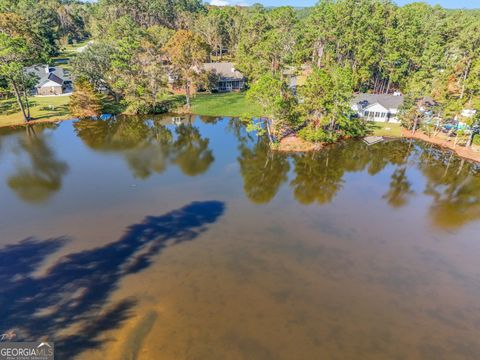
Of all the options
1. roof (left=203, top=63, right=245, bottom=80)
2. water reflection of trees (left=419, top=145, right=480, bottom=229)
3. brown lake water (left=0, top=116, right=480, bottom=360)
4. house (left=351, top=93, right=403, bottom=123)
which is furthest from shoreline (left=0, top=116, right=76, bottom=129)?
water reflection of trees (left=419, top=145, right=480, bottom=229)

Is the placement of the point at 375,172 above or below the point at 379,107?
below

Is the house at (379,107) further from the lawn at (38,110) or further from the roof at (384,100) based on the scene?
the lawn at (38,110)

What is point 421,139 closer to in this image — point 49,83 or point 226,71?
point 226,71

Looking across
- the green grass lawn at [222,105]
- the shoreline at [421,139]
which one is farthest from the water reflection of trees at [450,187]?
the green grass lawn at [222,105]

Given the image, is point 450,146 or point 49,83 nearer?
point 450,146

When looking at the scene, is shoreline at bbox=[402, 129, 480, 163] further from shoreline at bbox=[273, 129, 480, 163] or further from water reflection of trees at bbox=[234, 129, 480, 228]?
water reflection of trees at bbox=[234, 129, 480, 228]

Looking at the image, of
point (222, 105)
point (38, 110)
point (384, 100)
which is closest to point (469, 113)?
point (384, 100)

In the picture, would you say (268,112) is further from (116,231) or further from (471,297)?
(471,297)
